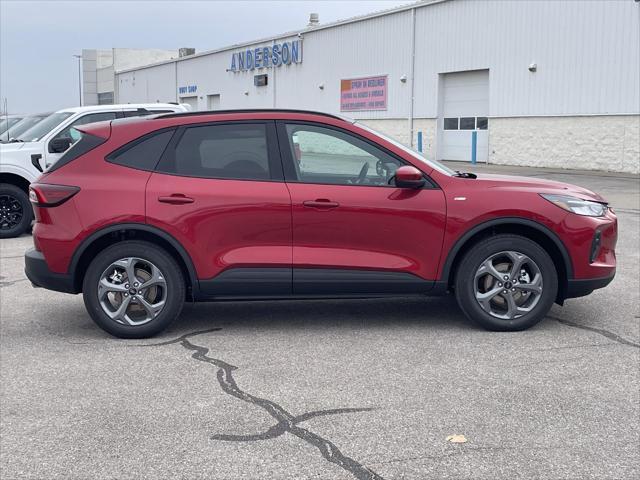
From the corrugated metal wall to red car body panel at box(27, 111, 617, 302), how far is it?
19.5 metres

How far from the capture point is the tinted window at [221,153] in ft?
19.7

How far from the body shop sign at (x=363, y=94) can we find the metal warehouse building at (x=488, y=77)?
51mm

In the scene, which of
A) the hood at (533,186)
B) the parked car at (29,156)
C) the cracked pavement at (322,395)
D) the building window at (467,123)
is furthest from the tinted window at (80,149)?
the building window at (467,123)

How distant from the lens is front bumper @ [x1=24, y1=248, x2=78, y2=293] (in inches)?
234

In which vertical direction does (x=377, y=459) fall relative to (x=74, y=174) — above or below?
below

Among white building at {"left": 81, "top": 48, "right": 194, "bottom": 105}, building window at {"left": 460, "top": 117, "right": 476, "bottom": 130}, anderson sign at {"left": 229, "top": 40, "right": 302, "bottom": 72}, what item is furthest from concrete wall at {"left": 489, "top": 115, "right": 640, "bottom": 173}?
white building at {"left": 81, "top": 48, "right": 194, "bottom": 105}

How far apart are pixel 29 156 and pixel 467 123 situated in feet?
69.9

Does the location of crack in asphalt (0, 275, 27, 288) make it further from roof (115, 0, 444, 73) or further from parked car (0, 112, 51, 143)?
roof (115, 0, 444, 73)

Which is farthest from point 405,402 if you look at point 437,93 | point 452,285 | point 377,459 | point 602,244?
point 437,93

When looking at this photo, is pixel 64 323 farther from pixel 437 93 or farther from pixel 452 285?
pixel 437 93

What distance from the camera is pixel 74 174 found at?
5973mm

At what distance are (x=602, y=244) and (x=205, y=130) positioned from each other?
3.14 meters

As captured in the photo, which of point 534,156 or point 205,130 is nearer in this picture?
point 205,130

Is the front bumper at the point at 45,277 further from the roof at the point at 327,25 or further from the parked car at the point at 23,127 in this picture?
the roof at the point at 327,25
